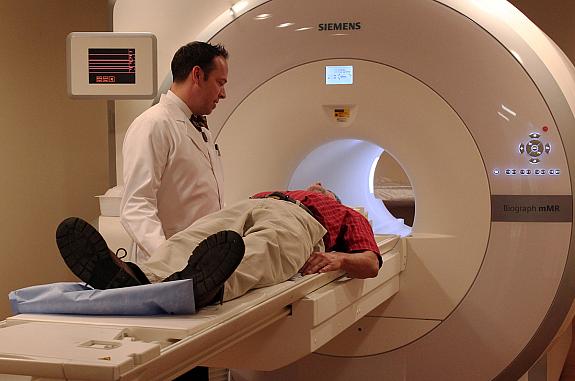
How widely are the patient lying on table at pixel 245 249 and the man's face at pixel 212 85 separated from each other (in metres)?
0.32

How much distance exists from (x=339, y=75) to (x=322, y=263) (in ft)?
3.23

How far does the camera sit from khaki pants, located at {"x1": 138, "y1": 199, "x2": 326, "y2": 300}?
165 cm

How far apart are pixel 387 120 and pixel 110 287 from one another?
1.51m

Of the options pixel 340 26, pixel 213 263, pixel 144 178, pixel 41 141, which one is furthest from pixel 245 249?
pixel 41 141

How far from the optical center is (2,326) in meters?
1.34

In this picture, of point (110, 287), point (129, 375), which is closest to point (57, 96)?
point (110, 287)

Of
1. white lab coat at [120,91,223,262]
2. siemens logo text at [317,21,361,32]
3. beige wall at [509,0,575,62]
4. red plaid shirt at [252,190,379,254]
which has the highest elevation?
beige wall at [509,0,575,62]

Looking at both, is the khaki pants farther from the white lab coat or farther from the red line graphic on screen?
the red line graphic on screen

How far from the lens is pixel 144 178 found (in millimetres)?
2217

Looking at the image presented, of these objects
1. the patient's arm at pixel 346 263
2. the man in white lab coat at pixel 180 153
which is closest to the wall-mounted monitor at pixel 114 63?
the man in white lab coat at pixel 180 153

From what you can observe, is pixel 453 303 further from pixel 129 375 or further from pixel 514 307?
pixel 129 375

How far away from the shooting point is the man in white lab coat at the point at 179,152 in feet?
7.32

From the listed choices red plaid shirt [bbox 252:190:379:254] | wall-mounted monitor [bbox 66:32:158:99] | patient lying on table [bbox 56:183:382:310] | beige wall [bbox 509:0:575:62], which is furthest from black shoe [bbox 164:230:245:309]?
beige wall [bbox 509:0:575:62]

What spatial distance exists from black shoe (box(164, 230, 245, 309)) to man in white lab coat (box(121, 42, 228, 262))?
0.79m
